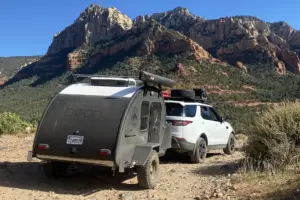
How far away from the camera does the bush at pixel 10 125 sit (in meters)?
15.6

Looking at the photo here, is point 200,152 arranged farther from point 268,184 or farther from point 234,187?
point 268,184

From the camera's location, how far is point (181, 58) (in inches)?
3054

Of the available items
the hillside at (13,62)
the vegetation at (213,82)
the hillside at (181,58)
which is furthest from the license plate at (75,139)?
the hillside at (13,62)

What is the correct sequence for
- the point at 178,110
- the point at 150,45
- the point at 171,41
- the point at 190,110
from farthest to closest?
1. the point at 171,41
2. the point at 150,45
3. the point at 190,110
4. the point at 178,110

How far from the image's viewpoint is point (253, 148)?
8.22 metres

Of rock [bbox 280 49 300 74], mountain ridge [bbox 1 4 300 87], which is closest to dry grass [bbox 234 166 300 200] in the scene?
mountain ridge [bbox 1 4 300 87]

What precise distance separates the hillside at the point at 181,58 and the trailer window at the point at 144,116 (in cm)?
2917

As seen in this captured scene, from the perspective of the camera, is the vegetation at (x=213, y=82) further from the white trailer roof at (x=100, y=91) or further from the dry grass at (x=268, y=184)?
the white trailer roof at (x=100, y=91)

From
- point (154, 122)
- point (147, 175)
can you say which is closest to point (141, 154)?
point (147, 175)

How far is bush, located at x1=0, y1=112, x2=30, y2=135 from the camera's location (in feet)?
51.1

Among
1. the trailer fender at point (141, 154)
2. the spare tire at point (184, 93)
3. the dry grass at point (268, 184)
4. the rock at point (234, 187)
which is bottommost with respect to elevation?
the rock at point (234, 187)

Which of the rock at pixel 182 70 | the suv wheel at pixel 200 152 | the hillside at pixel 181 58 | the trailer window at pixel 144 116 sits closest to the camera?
the trailer window at pixel 144 116

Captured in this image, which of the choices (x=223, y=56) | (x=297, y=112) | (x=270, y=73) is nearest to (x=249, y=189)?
(x=297, y=112)

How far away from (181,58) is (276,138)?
231 ft
